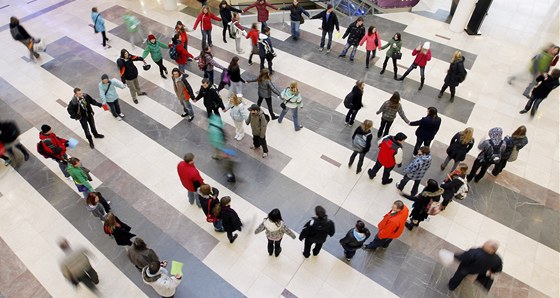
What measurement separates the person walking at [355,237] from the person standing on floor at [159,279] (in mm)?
2779

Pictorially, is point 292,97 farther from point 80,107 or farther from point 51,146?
point 51,146

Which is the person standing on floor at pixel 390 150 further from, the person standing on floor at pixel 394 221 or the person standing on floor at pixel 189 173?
the person standing on floor at pixel 189 173

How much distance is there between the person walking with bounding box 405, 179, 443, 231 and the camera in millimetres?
6010

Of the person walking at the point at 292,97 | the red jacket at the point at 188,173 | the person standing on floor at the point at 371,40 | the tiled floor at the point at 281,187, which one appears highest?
the person standing on floor at the point at 371,40

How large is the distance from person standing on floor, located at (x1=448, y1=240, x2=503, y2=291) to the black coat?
202 cm

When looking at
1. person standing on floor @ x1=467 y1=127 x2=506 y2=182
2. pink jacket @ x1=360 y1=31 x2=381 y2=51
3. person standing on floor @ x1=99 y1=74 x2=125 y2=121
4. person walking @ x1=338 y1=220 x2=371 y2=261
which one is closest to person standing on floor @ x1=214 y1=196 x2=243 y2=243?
person walking @ x1=338 y1=220 x2=371 y2=261

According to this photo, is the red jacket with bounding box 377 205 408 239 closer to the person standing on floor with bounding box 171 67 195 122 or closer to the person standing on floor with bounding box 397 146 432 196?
the person standing on floor with bounding box 397 146 432 196

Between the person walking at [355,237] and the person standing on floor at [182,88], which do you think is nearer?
the person walking at [355,237]

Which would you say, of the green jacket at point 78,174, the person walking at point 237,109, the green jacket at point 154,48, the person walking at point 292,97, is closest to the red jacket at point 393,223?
the person walking at point 292,97

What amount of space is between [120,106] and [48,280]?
15.7 feet

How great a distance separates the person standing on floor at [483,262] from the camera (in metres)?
5.07

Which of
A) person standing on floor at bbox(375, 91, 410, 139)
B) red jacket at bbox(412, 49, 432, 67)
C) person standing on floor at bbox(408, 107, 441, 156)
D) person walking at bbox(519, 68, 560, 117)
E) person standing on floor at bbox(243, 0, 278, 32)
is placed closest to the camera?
person standing on floor at bbox(408, 107, 441, 156)

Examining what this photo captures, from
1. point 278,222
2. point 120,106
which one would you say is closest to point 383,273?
point 278,222

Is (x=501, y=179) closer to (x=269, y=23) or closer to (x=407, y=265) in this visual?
(x=407, y=265)
